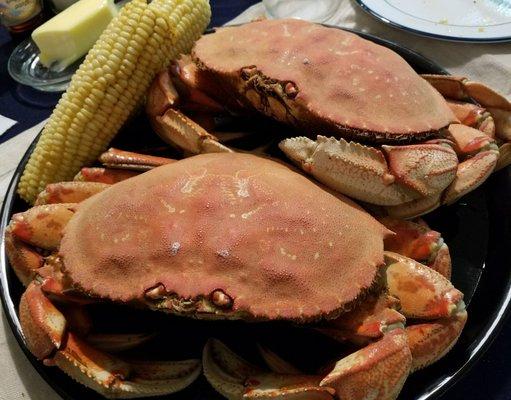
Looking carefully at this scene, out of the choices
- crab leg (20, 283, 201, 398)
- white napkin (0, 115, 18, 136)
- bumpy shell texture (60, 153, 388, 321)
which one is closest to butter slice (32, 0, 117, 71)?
white napkin (0, 115, 18, 136)

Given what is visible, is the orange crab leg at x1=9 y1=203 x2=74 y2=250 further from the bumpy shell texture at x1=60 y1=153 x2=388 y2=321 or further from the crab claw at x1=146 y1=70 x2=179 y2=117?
the crab claw at x1=146 y1=70 x2=179 y2=117

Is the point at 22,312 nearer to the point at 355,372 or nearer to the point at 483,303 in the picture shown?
the point at 355,372

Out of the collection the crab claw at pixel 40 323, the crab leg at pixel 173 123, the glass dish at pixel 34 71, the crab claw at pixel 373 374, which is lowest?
the crab claw at pixel 373 374

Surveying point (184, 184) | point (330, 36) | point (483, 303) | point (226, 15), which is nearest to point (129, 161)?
point (184, 184)

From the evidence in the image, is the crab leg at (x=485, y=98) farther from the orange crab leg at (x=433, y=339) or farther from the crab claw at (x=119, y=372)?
the crab claw at (x=119, y=372)

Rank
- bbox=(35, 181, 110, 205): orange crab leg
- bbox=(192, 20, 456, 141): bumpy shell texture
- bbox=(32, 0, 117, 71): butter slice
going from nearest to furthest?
bbox=(192, 20, 456, 141): bumpy shell texture < bbox=(35, 181, 110, 205): orange crab leg < bbox=(32, 0, 117, 71): butter slice

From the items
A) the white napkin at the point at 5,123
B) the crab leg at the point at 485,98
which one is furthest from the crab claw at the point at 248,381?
the white napkin at the point at 5,123
